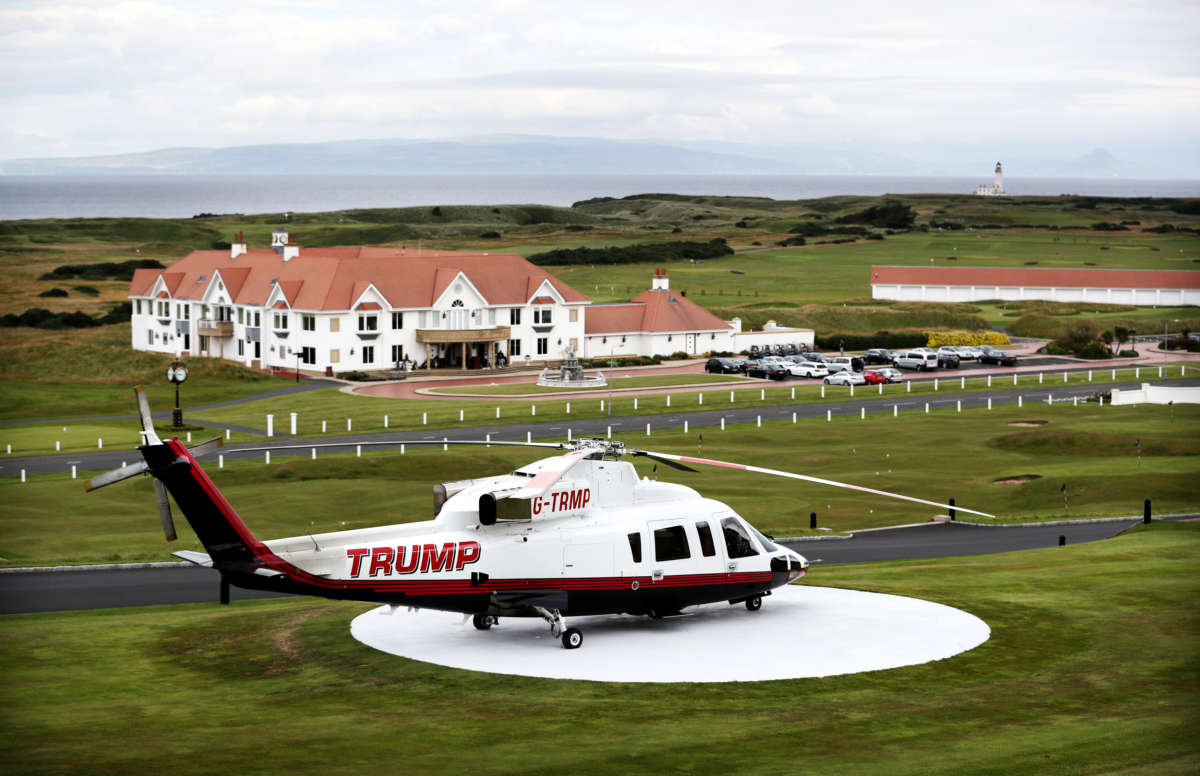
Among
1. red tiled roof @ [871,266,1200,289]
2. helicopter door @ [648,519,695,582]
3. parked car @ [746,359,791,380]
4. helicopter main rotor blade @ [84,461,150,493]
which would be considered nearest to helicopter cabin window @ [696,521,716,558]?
helicopter door @ [648,519,695,582]

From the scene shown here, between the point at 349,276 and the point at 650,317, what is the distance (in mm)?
28143

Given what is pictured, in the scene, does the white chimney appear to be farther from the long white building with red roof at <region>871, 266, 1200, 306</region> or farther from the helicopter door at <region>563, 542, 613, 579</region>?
the helicopter door at <region>563, 542, 613, 579</region>

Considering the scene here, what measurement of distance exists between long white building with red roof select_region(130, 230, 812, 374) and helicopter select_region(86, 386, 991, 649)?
82.3m

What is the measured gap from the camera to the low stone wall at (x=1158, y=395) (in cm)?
8431

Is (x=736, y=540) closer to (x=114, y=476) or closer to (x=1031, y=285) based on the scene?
(x=114, y=476)

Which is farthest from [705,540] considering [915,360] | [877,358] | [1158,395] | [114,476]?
[877,358]

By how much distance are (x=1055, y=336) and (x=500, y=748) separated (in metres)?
127

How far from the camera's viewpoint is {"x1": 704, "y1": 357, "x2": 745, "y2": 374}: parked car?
362 feet

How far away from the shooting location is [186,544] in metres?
43.0

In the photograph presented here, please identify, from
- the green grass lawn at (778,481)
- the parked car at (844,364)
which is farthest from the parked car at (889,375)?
the green grass lawn at (778,481)

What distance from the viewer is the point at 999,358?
11619 centimetres

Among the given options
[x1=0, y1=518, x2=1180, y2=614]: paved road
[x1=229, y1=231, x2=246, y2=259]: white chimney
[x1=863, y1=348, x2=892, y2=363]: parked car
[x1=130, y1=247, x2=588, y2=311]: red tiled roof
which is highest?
[x1=229, y1=231, x2=246, y2=259]: white chimney

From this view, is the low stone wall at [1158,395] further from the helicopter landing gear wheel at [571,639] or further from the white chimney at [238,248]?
the white chimney at [238,248]

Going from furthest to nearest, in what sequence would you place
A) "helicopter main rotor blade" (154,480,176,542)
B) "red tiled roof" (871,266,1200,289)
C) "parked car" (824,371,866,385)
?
"red tiled roof" (871,266,1200,289), "parked car" (824,371,866,385), "helicopter main rotor blade" (154,480,176,542)
